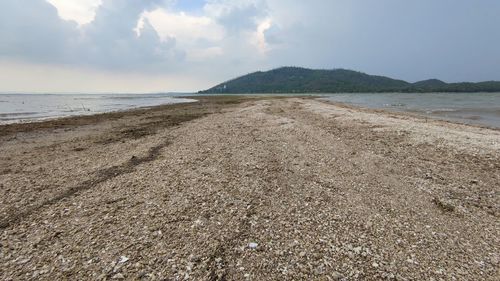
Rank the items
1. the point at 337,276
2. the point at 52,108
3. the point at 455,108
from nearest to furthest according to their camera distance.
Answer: the point at 337,276 < the point at 455,108 < the point at 52,108

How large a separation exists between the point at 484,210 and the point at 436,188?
1413mm

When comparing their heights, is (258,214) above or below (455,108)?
above

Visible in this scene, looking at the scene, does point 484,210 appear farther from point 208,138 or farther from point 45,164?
point 45,164

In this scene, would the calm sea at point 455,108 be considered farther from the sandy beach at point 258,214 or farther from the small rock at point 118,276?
the small rock at point 118,276

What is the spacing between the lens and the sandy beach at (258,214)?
14.8ft

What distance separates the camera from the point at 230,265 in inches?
177

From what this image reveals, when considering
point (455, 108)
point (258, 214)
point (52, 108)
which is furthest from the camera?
point (52, 108)

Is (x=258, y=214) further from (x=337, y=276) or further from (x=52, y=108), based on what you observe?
(x=52, y=108)

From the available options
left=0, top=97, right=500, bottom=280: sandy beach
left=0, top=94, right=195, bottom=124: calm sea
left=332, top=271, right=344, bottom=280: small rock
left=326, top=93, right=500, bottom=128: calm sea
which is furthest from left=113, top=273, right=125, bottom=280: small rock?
left=0, top=94, right=195, bottom=124: calm sea

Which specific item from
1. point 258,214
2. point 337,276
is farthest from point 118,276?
point 337,276

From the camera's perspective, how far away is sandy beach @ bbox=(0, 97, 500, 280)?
4.50 metres

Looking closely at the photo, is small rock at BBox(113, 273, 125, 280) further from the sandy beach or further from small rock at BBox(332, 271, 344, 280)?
small rock at BBox(332, 271, 344, 280)

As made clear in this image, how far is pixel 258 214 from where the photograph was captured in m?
6.27

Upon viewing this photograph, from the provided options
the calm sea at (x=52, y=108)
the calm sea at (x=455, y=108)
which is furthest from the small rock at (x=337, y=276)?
the calm sea at (x=52, y=108)
